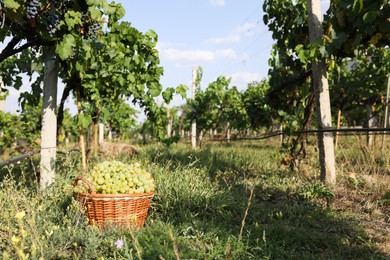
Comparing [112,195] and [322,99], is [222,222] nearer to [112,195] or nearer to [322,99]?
[112,195]

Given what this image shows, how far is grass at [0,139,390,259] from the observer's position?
274cm

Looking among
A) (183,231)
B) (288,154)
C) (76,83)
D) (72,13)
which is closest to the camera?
(183,231)

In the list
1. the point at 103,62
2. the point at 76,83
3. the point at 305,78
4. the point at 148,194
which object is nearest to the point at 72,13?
the point at 103,62

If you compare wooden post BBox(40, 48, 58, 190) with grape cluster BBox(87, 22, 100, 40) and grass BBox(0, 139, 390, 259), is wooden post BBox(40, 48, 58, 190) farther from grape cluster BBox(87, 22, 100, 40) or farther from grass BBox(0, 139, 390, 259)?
grape cluster BBox(87, 22, 100, 40)

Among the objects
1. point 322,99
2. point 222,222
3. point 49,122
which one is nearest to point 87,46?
point 49,122

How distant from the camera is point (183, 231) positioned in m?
3.27

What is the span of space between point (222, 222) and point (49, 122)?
2.44 metres

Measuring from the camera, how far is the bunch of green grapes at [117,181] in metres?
3.31

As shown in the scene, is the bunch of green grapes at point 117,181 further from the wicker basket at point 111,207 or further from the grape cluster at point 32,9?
the grape cluster at point 32,9

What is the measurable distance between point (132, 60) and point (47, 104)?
3.89ft

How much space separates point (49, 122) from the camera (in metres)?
4.41

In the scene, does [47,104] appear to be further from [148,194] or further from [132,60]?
[148,194]

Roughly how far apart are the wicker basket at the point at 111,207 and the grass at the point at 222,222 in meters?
0.11

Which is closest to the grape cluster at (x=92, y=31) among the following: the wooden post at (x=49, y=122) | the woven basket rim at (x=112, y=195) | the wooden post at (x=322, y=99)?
the wooden post at (x=49, y=122)
